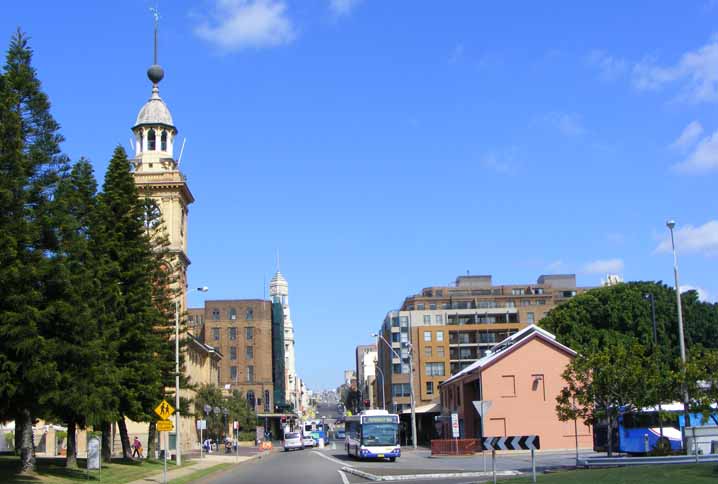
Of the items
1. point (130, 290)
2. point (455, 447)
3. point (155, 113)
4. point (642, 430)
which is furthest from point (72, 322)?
point (155, 113)

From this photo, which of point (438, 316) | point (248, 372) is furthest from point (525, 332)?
point (248, 372)

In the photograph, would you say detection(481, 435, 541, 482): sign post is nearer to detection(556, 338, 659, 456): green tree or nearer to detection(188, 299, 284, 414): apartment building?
detection(556, 338, 659, 456): green tree

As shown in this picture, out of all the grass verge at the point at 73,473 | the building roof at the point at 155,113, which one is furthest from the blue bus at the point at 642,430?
the building roof at the point at 155,113

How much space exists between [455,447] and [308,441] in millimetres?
40327

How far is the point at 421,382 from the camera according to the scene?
4641 inches

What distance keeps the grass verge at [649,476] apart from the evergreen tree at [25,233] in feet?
52.4

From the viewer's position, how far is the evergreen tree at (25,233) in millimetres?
26156

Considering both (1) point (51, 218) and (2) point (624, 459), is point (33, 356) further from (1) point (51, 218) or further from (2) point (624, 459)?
(2) point (624, 459)

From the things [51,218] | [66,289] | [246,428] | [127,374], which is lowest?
[246,428]

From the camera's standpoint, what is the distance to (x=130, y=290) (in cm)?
4372

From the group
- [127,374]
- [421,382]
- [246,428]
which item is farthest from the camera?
[421,382]

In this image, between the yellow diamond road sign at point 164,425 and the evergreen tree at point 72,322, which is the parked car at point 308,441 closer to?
the yellow diamond road sign at point 164,425

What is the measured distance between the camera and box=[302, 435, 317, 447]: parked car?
89.8 meters

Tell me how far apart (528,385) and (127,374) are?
30.4 m
